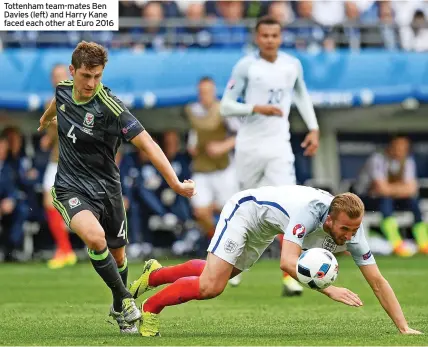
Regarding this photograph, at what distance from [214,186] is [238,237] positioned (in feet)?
29.0

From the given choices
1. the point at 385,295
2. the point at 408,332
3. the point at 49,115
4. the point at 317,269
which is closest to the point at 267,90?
the point at 49,115

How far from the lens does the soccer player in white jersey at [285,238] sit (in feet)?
28.2

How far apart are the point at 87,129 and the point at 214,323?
2.05 m

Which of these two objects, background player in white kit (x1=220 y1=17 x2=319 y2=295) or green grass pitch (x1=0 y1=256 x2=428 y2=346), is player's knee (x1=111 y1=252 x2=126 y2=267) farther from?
background player in white kit (x1=220 y1=17 x2=319 y2=295)

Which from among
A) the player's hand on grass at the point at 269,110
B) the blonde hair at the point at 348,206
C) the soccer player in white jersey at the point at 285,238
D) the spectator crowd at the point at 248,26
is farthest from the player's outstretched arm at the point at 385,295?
the spectator crowd at the point at 248,26

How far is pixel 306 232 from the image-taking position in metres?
8.69

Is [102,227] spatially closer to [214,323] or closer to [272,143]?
[214,323]

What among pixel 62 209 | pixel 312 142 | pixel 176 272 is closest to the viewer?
pixel 62 209

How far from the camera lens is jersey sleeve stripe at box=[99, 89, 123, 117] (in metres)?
9.31

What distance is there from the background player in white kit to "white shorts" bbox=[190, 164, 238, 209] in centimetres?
417

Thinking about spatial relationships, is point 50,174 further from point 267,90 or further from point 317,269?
point 317,269

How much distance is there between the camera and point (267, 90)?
527 inches

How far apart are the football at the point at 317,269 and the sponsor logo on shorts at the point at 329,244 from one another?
0.44 meters

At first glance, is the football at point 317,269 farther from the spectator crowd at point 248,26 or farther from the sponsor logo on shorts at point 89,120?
the spectator crowd at point 248,26
